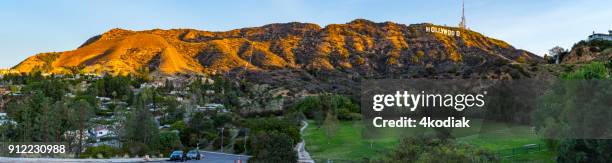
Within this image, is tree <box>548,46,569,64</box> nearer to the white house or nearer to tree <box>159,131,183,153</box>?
the white house

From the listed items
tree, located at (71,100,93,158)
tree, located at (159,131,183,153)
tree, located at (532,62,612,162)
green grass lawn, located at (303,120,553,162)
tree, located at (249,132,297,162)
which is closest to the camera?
tree, located at (249,132,297,162)

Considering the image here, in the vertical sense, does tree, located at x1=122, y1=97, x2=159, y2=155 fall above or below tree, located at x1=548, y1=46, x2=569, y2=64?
below

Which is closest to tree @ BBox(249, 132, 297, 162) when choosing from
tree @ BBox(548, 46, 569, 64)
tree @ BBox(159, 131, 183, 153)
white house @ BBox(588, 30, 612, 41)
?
tree @ BBox(159, 131, 183, 153)

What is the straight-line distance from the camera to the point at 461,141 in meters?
42.9

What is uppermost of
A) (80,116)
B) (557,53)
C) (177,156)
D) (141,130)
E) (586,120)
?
(557,53)

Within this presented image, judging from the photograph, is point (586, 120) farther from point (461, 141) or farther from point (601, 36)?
point (601, 36)

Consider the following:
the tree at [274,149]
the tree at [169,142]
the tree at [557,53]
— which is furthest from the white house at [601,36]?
→ the tree at [274,149]

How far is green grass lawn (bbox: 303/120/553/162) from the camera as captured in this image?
43.7 metres

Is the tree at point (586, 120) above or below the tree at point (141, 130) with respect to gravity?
above

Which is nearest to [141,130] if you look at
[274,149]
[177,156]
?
[177,156]

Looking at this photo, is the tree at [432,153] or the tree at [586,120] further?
the tree at [586,120]

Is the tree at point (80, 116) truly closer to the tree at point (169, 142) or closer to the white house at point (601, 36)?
the tree at point (169, 142)

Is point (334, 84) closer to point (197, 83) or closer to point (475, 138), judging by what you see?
point (197, 83)

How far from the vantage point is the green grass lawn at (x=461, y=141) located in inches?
1719
